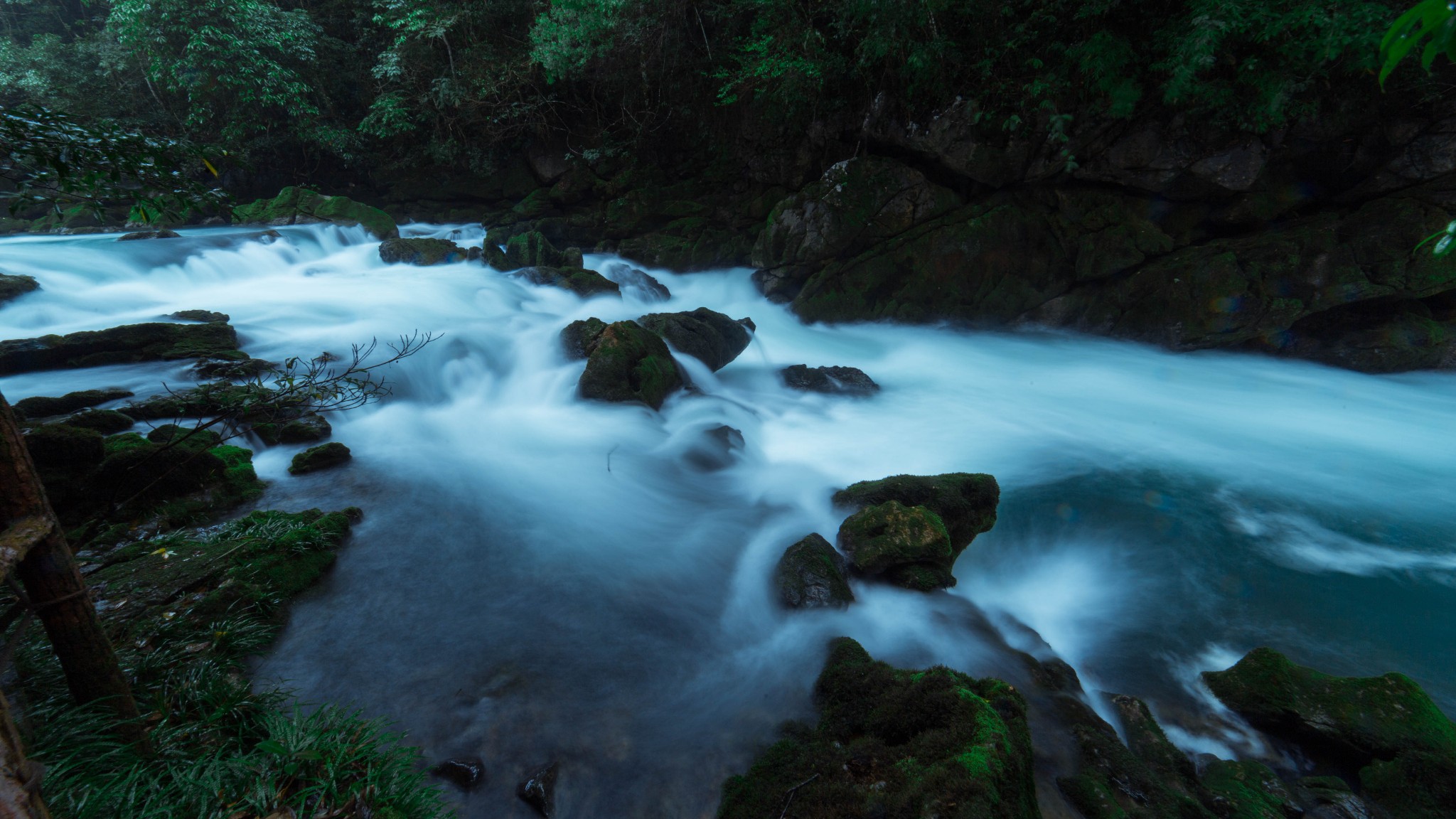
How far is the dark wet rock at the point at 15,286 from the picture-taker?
32.0 feet

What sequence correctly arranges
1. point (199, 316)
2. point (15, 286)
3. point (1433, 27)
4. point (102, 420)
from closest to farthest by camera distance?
1. point (1433, 27)
2. point (102, 420)
3. point (199, 316)
4. point (15, 286)

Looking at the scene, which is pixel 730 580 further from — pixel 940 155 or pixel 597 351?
pixel 940 155

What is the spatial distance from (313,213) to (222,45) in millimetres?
4201

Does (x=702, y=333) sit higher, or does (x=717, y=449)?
(x=702, y=333)

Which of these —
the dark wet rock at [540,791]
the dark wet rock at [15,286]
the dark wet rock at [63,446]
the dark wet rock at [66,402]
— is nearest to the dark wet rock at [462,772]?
the dark wet rock at [540,791]

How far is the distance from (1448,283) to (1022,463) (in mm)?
8571

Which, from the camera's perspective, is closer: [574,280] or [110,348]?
[110,348]

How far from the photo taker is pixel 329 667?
372 centimetres

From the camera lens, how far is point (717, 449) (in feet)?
25.9

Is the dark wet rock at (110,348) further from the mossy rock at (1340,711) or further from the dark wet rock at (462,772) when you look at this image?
the mossy rock at (1340,711)

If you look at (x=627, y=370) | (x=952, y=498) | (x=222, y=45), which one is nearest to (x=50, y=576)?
(x=952, y=498)

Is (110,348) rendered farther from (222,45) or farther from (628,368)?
(222,45)

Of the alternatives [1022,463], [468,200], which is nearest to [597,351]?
[1022,463]

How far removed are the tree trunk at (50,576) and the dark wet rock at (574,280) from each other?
11171 mm
